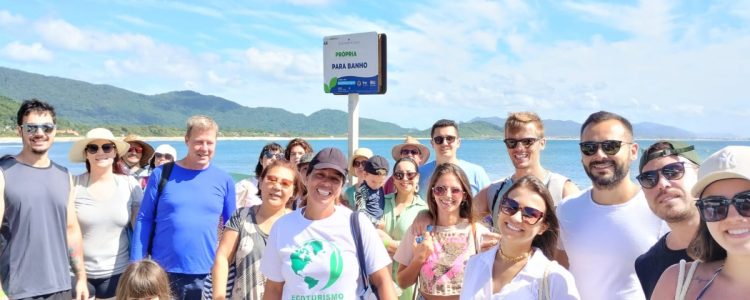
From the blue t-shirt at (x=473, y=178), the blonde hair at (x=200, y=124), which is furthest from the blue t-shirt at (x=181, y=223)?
the blue t-shirt at (x=473, y=178)

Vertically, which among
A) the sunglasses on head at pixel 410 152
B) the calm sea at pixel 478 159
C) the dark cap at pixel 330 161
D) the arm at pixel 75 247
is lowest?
the calm sea at pixel 478 159

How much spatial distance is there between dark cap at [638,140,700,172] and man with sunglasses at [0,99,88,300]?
4026 mm

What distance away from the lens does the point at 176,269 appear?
416cm

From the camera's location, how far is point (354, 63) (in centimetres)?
711

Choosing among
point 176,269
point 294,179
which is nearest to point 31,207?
point 176,269

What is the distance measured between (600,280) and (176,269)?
3.11m

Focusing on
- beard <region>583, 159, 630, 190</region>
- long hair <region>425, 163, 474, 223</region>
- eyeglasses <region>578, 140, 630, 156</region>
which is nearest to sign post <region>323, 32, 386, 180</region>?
long hair <region>425, 163, 474, 223</region>

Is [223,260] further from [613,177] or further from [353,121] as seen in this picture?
[353,121]

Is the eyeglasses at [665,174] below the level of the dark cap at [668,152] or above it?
below

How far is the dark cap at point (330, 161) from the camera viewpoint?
9.61 ft

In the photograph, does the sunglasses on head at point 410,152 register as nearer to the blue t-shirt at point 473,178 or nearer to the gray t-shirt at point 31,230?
the blue t-shirt at point 473,178

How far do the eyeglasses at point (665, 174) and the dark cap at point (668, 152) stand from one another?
0.19 ft

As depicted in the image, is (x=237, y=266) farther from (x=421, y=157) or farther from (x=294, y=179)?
(x=421, y=157)

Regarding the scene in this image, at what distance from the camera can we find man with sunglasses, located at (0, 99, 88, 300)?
3766mm
